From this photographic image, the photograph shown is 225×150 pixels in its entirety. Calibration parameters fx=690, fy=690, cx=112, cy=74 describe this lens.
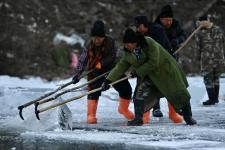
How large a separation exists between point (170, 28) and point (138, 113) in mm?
2235

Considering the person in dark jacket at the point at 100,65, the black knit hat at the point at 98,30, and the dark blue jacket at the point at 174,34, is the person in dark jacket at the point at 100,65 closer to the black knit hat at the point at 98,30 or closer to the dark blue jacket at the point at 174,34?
the black knit hat at the point at 98,30

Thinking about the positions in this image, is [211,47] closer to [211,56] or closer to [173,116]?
[211,56]

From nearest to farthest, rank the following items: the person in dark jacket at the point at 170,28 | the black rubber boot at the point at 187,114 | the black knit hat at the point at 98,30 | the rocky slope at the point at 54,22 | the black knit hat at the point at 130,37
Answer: the black knit hat at the point at 130,37
the black rubber boot at the point at 187,114
the black knit hat at the point at 98,30
the person in dark jacket at the point at 170,28
the rocky slope at the point at 54,22

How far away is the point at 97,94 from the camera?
33.4 feet

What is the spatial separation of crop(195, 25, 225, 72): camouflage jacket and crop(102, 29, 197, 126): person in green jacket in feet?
12.1

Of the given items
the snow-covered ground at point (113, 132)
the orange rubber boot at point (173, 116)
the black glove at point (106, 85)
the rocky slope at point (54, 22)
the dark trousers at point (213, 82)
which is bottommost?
the snow-covered ground at point (113, 132)

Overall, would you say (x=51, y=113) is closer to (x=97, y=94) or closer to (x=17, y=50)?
(x=97, y=94)

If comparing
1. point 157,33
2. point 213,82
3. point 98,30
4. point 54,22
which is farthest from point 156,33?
point 54,22

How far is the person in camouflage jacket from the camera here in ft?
42.0

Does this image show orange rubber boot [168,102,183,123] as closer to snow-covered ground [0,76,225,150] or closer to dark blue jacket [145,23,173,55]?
snow-covered ground [0,76,225,150]

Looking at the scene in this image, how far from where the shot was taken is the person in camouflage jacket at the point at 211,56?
12812 millimetres

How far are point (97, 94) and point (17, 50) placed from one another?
11.3 metres

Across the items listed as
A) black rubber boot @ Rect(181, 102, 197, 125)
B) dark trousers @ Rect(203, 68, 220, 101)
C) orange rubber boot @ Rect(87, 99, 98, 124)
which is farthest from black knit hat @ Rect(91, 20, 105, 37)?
dark trousers @ Rect(203, 68, 220, 101)

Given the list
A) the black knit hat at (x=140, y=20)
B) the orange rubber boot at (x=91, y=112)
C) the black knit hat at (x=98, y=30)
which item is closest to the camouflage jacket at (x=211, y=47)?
the black knit hat at (x=140, y=20)
